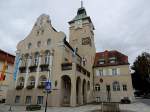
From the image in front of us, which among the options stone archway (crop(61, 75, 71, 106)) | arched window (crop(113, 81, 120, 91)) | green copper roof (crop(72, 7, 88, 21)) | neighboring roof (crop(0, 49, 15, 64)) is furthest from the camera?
green copper roof (crop(72, 7, 88, 21))

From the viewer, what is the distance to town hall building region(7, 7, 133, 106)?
81.4ft

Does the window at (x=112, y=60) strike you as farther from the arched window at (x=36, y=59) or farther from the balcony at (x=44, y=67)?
the arched window at (x=36, y=59)

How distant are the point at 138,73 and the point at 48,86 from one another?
41.0 metres

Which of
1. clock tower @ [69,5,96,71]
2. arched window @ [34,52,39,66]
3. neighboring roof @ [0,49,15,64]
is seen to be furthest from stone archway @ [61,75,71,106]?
neighboring roof @ [0,49,15,64]

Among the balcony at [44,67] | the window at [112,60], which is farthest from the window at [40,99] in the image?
the window at [112,60]

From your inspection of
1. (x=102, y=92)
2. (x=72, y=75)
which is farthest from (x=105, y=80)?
(x=72, y=75)

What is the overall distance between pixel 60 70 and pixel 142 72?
29.4m

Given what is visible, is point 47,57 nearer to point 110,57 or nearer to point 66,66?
point 66,66

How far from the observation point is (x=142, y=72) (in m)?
43.4

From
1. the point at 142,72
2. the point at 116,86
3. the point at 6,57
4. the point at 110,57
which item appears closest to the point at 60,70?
the point at 116,86

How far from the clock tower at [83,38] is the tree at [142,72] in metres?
16.2

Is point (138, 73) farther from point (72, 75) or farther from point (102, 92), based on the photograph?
point (72, 75)

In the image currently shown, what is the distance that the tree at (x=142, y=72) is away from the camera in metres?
43.2

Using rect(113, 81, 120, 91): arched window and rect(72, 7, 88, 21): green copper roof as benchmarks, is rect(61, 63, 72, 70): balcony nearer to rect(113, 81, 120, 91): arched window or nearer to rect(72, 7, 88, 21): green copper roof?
rect(113, 81, 120, 91): arched window
